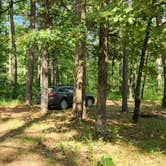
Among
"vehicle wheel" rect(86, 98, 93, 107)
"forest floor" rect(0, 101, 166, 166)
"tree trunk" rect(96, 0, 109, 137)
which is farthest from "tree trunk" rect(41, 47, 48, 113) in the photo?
"vehicle wheel" rect(86, 98, 93, 107)

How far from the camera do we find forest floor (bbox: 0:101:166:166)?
10.9 m

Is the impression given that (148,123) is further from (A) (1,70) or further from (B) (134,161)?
(A) (1,70)

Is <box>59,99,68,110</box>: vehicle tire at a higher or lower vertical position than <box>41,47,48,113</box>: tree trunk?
lower

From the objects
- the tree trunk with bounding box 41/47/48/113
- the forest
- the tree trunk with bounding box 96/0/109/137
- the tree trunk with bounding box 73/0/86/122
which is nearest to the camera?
the forest

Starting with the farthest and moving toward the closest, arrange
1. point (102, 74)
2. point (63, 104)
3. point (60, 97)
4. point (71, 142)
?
point (63, 104) → point (60, 97) → point (102, 74) → point (71, 142)

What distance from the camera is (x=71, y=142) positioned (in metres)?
13.0

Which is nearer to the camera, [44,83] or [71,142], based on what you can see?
[71,142]

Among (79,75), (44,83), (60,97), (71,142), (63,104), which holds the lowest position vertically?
(71,142)

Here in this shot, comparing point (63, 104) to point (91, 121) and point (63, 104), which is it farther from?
point (91, 121)

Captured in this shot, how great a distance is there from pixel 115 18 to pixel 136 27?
2.79 meters

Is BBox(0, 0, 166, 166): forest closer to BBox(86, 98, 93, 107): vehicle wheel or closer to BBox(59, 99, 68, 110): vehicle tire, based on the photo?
BBox(59, 99, 68, 110): vehicle tire

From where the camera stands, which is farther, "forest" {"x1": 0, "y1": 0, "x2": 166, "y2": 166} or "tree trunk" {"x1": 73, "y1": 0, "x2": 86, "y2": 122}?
"tree trunk" {"x1": 73, "y1": 0, "x2": 86, "y2": 122}

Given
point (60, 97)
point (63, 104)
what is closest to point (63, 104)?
point (63, 104)

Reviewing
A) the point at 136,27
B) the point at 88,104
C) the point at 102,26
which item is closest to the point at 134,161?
the point at 136,27
